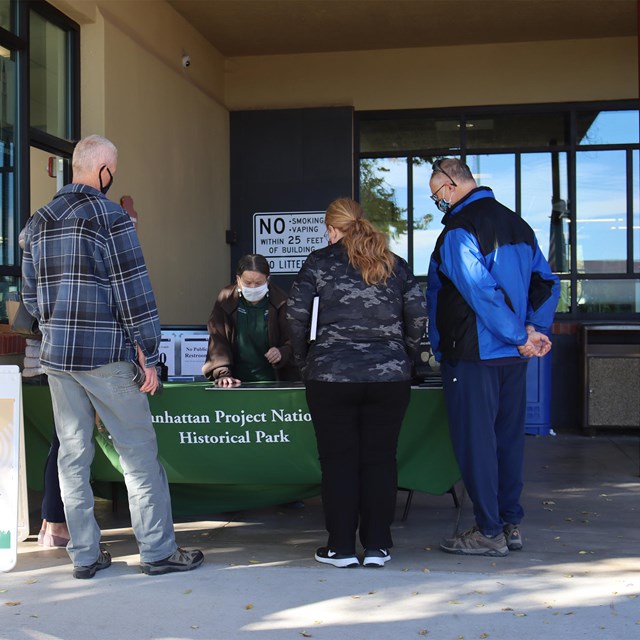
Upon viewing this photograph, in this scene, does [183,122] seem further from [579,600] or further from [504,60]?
[579,600]

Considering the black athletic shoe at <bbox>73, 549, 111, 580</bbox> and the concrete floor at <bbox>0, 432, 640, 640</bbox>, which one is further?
the black athletic shoe at <bbox>73, 549, 111, 580</bbox>

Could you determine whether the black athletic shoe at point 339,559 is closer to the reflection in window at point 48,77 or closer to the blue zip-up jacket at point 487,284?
the blue zip-up jacket at point 487,284

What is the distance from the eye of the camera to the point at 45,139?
6336mm

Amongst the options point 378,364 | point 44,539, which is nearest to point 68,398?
point 44,539

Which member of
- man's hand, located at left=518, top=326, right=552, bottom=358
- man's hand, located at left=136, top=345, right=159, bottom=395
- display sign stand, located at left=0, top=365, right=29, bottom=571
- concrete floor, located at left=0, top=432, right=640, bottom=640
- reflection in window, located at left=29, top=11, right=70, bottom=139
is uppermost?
reflection in window, located at left=29, top=11, right=70, bottom=139

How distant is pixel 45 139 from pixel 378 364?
343 cm

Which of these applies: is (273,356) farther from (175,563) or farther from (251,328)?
(175,563)

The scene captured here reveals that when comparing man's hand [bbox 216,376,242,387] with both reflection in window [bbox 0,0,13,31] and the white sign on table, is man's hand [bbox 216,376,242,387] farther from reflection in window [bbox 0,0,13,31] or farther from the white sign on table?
the white sign on table

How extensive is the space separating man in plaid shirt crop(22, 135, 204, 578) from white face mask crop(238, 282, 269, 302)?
1.31 meters

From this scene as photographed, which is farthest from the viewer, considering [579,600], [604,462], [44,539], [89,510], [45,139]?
[604,462]

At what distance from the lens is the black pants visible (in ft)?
14.1

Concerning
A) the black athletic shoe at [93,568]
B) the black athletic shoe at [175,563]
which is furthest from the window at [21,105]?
the black athletic shoe at [175,563]

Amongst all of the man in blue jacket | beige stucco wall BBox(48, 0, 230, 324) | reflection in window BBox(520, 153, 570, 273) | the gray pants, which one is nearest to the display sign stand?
the gray pants

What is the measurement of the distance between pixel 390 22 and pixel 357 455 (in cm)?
564
